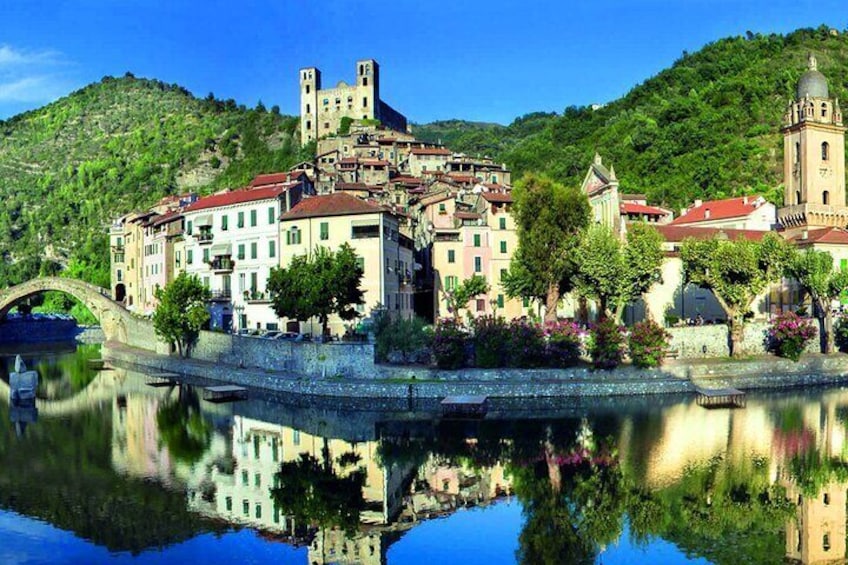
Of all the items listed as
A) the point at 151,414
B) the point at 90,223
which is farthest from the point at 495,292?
the point at 90,223

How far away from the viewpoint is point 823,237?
214 feet

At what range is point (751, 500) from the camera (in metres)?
27.7

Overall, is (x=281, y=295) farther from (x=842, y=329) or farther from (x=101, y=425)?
(x=842, y=329)

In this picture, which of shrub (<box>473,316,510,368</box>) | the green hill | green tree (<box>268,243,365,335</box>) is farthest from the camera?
the green hill

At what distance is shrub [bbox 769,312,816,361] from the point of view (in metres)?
52.6

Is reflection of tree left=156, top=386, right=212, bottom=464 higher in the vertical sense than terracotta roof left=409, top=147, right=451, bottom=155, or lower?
lower

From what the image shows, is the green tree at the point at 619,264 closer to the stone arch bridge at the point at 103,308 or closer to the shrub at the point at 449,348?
the shrub at the point at 449,348

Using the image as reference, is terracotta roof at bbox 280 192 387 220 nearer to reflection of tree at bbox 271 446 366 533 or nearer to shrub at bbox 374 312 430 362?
shrub at bbox 374 312 430 362

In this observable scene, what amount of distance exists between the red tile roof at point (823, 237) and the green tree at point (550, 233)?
69.7 ft

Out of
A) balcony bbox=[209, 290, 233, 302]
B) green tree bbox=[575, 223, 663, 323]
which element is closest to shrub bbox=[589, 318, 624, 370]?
green tree bbox=[575, 223, 663, 323]

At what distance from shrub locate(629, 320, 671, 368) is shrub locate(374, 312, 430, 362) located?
12.1m

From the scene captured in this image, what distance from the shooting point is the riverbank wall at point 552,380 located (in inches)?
1796

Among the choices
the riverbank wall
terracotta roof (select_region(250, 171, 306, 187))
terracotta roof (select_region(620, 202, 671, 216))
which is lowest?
the riverbank wall

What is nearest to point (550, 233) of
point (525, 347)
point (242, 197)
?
point (525, 347)
